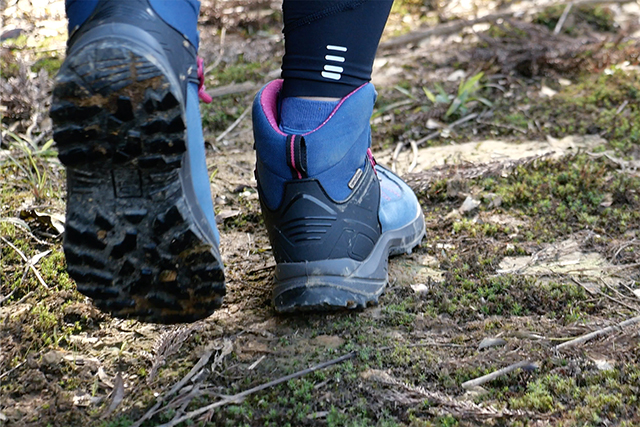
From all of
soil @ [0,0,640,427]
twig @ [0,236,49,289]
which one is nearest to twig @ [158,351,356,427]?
soil @ [0,0,640,427]

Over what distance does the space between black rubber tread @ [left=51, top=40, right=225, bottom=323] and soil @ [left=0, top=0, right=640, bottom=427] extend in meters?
0.22

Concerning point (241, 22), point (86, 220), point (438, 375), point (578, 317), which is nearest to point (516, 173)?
point (578, 317)

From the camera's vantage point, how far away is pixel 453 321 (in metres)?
1.61

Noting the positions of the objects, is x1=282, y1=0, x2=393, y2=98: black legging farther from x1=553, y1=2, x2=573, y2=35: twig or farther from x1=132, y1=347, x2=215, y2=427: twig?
x1=553, y1=2, x2=573, y2=35: twig

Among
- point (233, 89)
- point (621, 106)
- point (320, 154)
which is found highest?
point (320, 154)

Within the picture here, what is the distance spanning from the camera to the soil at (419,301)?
128 centimetres

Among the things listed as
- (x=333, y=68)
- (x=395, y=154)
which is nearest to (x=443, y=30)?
(x=395, y=154)

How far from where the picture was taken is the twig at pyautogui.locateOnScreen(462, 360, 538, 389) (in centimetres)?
132

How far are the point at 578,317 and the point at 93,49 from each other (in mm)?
1275

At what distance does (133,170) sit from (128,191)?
0.14 ft

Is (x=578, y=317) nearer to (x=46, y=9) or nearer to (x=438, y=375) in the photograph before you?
(x=438, y=375)

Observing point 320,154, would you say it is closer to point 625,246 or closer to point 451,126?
point 625,246

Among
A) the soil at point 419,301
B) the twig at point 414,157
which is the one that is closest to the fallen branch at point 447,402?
Answer: the soil at point 419,301

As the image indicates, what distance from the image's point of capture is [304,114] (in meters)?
1.69
